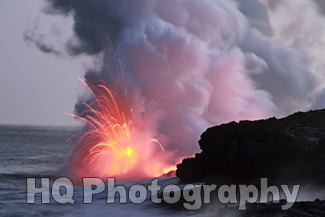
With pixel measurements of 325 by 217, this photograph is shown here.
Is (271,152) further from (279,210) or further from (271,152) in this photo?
(279,210)

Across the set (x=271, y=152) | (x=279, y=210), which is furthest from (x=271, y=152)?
(x=279, y=210)

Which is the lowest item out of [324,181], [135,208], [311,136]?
[135,208]

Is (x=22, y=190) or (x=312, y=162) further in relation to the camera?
(x=22, y=190)

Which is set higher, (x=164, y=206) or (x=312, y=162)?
(x=312, y=162)

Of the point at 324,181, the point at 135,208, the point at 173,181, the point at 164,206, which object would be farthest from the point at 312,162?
the point at 173,181

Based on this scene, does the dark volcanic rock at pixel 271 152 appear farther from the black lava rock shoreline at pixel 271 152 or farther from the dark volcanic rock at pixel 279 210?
the dark volcanic rock at pixel 279 210

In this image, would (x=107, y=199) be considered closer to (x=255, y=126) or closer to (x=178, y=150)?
(x=255, y=126)

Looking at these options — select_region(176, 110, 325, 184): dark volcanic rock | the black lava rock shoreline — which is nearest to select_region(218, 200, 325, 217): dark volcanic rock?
the black lava rock shoreline

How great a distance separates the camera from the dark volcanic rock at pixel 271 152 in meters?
25.3

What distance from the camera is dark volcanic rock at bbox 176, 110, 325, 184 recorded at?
997 inches

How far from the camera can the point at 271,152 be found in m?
27.2

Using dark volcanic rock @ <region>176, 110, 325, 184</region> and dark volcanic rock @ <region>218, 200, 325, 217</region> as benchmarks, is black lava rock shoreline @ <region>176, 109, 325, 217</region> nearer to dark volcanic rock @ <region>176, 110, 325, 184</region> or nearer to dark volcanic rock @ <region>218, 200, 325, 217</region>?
dark volcanic rock @ <region>176, 110, 325, 184</region>

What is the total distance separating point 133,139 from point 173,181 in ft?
73.8

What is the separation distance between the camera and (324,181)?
75.4 ft
